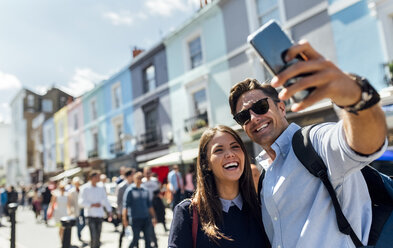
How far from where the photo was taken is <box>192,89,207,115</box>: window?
13680 millimetres

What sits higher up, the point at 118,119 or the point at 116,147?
the point at 118,119

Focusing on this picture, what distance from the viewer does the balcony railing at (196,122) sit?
13.3 m

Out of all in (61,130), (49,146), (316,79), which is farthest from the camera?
(49,146)

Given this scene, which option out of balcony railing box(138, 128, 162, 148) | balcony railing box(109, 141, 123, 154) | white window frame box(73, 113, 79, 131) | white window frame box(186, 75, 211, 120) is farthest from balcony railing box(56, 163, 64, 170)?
white window frame box(186, 75, 211, 120)

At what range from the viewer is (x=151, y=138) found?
16.4m

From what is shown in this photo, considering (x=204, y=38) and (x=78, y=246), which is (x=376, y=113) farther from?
(x=204, y=38)

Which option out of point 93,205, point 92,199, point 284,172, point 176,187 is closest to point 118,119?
point 176,187

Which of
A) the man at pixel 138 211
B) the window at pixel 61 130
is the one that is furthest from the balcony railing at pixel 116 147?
the man at pixel 138 211

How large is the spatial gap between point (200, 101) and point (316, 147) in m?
12.6

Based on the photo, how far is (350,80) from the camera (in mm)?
952

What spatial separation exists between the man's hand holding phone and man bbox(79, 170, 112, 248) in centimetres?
673

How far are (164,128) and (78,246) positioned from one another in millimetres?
8661

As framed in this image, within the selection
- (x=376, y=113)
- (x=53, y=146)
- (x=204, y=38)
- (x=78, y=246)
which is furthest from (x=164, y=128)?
(x=53, y=146)

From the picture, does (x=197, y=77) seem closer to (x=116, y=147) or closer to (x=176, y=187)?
(x=176, y=187)
